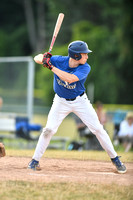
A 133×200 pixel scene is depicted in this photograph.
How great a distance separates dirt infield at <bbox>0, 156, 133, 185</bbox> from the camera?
5461 millimetres

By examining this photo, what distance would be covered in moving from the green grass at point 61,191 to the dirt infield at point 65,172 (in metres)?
0.26

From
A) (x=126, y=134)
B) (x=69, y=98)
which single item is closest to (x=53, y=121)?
(x=69, y=98)

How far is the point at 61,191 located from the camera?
15.7 feet

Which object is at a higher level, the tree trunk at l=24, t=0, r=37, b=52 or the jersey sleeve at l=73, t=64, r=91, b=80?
the jersey sleeve at l=73, t=64, r=91, b=80

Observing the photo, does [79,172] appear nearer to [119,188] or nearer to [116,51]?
[119,188]

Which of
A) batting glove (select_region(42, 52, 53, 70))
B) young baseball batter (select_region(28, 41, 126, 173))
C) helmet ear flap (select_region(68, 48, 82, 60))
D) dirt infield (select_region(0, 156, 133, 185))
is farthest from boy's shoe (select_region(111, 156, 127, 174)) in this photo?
batting glove (select_region(42, 52, 53, 70))

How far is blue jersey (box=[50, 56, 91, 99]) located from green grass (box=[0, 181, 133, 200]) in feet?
4.50

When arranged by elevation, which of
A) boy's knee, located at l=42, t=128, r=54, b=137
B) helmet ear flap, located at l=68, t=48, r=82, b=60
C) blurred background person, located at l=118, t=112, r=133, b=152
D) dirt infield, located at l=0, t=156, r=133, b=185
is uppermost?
helmet ear flap, located at l=68, t=48, r=82, b=60

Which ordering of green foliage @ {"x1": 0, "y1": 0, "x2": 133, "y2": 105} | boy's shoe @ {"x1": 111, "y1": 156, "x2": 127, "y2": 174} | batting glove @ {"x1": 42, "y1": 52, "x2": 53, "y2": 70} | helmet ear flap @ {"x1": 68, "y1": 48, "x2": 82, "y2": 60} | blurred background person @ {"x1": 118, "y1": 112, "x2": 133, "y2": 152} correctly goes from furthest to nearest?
green foliage @ {"x1": 0, "y1": 0, "x2": 133, "y2": 105} → blurred background person @ {"x1": 118, "y1": 112, "x2": 133, "y2": 152} → boy's shoe @ {"x1": 111, "y1": 156, "x2": 127, "y2": 174} → helmet ear flap @ {"x1": 68, "y1": 48, "x2": 82, "y2": 60} → batting glove @ {"x1": 42, "y1": 52, "x2": 53, "y2": 70}

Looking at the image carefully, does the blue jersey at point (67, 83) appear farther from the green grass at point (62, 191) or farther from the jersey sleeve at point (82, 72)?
Result: the green grass at point (62, 191)

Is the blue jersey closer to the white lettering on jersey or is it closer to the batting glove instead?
the white lettering on jersey

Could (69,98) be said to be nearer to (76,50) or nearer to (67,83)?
(67,83)

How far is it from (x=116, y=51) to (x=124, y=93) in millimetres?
2978

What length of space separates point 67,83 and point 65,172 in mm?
1247
